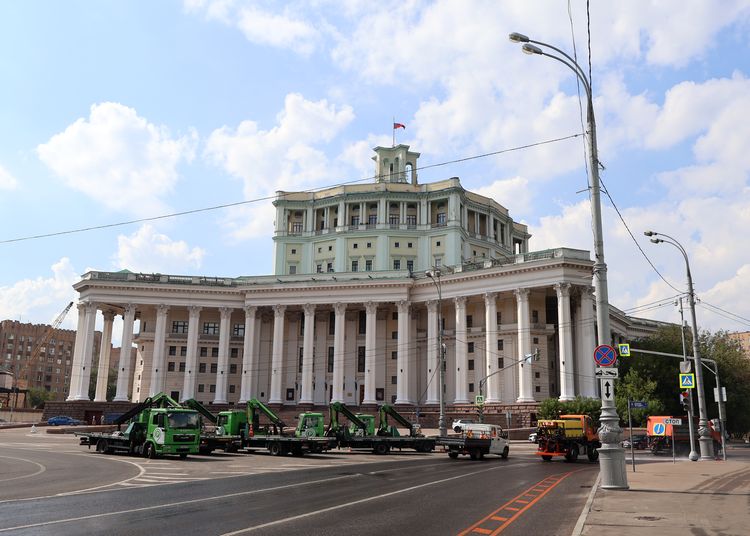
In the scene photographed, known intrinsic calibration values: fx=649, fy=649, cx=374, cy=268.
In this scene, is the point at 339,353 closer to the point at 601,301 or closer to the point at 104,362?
the point at 104,362

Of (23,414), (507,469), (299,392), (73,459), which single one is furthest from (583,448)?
(23,414)

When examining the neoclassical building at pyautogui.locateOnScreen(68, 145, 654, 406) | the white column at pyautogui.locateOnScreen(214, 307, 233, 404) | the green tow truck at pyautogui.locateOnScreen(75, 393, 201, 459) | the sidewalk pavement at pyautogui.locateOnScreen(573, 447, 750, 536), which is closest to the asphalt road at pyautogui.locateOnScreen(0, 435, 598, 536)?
the sidewalk pavement at pyautogui.locateOnScreen(573, 447, 750, 536)

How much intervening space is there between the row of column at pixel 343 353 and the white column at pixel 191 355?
5.1 inches

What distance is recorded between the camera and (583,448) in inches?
1535

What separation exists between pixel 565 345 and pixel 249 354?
40.8 meters

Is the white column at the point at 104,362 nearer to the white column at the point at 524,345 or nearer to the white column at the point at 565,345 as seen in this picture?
the white column at the point at 524,345

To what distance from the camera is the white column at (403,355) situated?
259 feet

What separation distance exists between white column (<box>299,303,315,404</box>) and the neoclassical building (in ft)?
0.49

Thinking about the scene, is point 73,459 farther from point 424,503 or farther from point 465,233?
point 465,233

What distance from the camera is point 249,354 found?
8638 cm

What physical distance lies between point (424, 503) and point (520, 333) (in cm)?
5740

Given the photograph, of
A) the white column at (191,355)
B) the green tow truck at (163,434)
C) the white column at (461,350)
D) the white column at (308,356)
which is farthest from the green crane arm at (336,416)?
the white column at (191,355)

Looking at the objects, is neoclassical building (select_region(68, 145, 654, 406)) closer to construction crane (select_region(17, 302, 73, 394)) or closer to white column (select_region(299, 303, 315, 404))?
white column (select_region(299, 303, 315, 404))

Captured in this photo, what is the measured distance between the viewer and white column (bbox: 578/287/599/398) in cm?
7069
